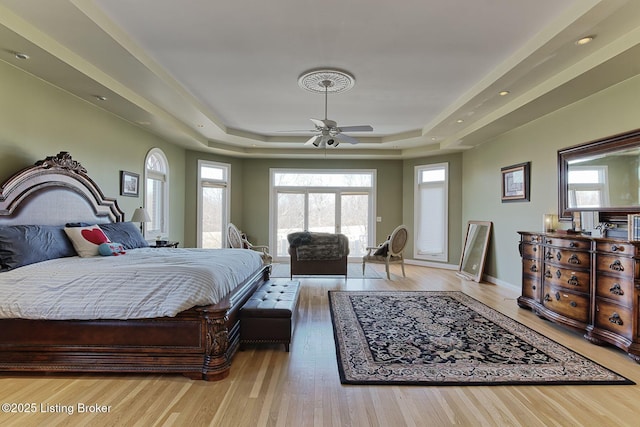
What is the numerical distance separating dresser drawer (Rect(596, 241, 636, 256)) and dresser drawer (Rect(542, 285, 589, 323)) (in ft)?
1.72

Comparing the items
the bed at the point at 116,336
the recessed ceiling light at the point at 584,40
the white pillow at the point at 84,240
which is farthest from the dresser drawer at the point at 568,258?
the white pillow at the point at 84,240

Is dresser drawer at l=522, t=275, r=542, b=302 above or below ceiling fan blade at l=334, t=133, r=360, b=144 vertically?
below

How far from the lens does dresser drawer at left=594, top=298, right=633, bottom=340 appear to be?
9.34ft

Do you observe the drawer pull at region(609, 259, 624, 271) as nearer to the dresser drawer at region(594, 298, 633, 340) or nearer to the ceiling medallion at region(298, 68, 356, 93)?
the dresser drawer at region(594, 298, 633, 340)

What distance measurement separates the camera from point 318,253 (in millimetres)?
5719

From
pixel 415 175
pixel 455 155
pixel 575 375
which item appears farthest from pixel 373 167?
pixel 575 375

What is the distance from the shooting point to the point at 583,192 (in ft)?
12.9

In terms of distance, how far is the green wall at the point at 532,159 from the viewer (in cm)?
350

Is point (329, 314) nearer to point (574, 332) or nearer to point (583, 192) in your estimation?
point (574, 332)

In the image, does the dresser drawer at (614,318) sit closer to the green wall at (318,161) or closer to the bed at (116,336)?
the green wall at (318,161)

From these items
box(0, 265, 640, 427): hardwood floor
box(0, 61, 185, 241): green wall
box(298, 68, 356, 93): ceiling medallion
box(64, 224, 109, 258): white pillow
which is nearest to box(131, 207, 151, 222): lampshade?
box(0, 61, 185, 241): green wall

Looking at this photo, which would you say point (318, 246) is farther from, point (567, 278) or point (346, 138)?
point (567, 278)

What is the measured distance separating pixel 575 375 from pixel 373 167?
631 centimetres

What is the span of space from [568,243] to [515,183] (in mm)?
2061
